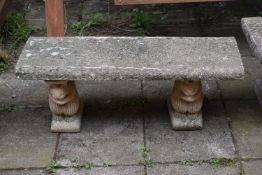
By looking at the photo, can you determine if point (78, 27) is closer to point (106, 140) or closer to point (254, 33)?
point (106, 140)

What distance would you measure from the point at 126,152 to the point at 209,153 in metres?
0.58

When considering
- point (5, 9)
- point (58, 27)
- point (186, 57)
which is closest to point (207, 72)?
point (186, 57)

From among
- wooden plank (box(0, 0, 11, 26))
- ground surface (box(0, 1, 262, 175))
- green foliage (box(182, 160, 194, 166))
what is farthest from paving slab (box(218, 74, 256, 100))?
wooden plank (box(0, 0, 11, 26))

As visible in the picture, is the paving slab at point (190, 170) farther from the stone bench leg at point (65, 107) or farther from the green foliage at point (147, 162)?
the stone bench leg at point (65, 107)

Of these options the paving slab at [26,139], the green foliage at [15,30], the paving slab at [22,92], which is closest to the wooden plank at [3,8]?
the green foliage at [15,30]

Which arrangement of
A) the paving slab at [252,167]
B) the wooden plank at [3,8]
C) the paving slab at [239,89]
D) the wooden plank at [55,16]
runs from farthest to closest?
the wooden plank at [3,8], the paving slab at [239,89], the wooden plank at [55,16], the paving slab at [252,167]

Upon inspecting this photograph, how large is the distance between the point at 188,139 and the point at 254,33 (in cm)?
89

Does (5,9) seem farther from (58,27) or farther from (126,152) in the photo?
(126,152)

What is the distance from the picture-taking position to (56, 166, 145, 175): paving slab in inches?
124

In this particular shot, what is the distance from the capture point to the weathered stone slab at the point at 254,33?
3.15 metres

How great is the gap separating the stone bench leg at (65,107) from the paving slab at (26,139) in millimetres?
100

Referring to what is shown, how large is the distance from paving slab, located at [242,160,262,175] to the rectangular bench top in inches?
23.5

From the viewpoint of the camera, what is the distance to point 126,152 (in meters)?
3.32

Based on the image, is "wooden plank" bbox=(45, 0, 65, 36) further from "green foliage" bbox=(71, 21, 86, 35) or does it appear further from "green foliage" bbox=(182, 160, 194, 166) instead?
"green foliage" bbox=(182, 160, 194, 166)
